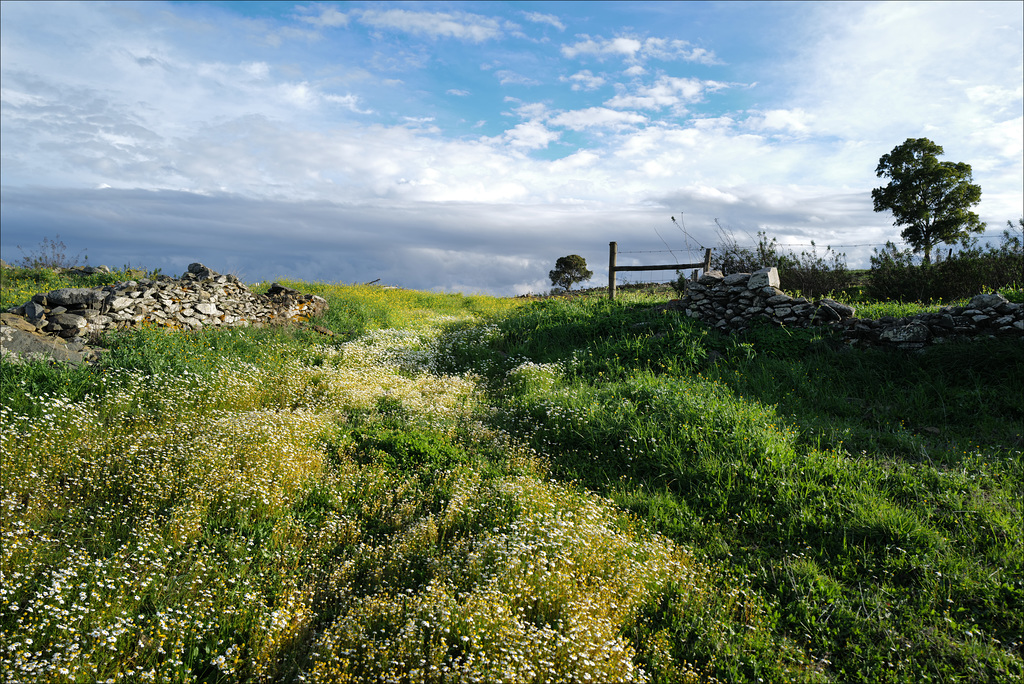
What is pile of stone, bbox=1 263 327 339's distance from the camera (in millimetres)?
11374

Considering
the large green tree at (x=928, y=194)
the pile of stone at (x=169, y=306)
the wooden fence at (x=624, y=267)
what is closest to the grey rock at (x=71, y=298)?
the pile of stone at (x=169, y=306)

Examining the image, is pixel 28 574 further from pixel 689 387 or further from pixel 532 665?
pixel 689 387

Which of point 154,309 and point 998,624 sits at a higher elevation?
point 154,309

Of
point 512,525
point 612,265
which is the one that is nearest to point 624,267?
point 612,265

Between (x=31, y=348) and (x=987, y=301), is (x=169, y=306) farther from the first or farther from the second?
(x=987, y=301)

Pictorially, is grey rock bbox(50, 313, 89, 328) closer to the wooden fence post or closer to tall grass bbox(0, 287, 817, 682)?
tall grass bbox(0, 287, 817, 682)

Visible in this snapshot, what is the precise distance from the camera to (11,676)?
353 cm

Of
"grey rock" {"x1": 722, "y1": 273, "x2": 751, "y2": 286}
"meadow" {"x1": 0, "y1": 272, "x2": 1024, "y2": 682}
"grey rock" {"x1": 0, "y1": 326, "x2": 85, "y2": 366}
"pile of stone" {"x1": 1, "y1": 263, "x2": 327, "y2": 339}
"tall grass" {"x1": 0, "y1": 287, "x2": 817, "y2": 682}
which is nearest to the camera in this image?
"tall grass" {"x1": 0, "y1": 287, "x2": 817, "y2": 682}

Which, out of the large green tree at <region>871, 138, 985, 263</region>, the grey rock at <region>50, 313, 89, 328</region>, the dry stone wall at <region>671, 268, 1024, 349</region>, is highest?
the large green tree at <region>871, 138, 985, 263</region>

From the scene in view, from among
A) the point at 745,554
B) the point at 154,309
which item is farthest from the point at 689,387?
the point at 154,309

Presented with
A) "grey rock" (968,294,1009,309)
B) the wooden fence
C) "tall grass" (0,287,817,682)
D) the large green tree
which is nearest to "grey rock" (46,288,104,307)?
"tall grass" (0,287,817,682)

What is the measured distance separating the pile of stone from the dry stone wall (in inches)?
457

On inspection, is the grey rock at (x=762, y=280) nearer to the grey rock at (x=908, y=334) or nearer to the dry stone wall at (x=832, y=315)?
the dry stone wall at (x=832, y=315)

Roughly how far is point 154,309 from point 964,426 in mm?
16763
